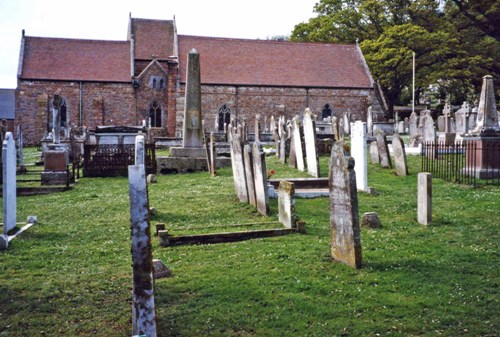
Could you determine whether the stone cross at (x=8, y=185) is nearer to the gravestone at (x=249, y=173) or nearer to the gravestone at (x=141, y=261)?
the gravestone at (x=249, y=173)

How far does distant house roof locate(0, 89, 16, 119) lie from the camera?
165ft

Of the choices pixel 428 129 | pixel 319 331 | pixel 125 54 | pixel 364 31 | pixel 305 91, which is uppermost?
pixel 364 31

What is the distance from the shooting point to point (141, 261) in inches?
172

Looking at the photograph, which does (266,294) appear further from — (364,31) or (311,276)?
(364,31)

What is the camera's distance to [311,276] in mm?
6219

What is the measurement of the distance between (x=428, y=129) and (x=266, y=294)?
58.8 ft

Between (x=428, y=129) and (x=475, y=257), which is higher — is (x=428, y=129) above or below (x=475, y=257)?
above

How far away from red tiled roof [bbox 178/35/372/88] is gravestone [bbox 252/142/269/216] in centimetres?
3132

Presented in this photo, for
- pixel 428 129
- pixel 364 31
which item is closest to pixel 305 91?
A: pixel 364 31

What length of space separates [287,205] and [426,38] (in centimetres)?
4113

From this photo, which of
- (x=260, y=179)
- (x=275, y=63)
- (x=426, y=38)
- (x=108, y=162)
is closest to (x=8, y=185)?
(x=260, y=179)

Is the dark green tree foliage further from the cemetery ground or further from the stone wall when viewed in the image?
the cemetery ground

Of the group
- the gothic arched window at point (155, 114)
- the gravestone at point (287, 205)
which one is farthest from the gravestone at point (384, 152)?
the gothic arched window at point (155, 114)

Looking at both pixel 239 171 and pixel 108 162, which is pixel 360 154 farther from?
pixel 108 162
